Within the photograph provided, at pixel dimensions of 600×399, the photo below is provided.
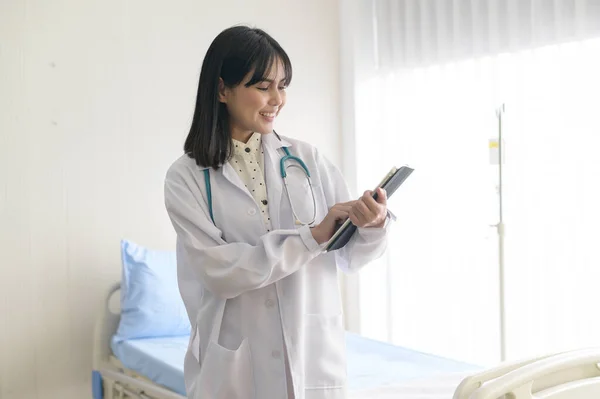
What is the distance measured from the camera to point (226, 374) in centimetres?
146

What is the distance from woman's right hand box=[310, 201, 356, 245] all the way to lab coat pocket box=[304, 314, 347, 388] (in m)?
0.19

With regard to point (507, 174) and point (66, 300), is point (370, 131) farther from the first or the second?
point (66, 300)

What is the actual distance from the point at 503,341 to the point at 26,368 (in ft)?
6.35

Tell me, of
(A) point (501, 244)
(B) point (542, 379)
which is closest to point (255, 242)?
(B) point (542, 379)

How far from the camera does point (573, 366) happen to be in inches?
54.1

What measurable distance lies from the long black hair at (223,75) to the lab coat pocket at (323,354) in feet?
1.33

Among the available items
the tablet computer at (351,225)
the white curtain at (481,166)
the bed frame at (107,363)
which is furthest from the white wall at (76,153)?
the tablet computer at (351,225)

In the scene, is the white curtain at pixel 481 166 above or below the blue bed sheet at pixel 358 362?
above

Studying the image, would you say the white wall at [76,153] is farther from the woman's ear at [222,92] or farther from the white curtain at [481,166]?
the woman's ear at [222,92]

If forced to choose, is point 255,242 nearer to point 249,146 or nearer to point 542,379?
point 249,146

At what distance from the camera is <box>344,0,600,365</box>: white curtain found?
9.36 ft

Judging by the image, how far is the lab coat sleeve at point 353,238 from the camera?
1.43 m

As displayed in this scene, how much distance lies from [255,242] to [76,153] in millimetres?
1753

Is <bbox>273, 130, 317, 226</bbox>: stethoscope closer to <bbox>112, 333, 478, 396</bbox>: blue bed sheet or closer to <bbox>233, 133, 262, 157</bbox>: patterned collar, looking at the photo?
<bbox>233, 133, 262, 157</bbox>: patterned collar
